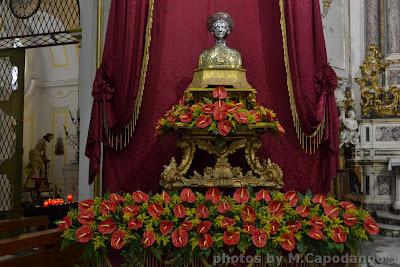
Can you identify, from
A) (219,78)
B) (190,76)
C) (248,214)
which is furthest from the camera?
(190,76)

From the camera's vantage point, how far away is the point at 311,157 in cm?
354

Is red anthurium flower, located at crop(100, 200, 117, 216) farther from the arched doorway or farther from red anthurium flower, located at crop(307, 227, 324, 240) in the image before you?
the arched doorway

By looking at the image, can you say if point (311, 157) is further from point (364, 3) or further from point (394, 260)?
point (364, 3)

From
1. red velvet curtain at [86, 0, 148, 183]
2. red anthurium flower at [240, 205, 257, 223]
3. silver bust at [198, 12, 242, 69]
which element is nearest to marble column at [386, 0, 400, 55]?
silver bust at [198, 12, 242, 69]

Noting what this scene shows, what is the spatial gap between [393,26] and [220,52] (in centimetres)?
485

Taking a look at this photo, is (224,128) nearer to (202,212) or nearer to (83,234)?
(202,212)

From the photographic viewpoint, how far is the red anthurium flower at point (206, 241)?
7.97 ft

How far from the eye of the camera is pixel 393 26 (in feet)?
23.5

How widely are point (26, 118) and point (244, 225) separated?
8.62 m

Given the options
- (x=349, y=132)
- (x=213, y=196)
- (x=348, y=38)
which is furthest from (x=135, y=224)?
(x=348, y=38)

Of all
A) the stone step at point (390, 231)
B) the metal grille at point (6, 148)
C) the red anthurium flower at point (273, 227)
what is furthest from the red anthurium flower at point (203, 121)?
the metal grille at point (6, 148)

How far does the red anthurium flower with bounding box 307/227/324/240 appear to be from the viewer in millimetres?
2441

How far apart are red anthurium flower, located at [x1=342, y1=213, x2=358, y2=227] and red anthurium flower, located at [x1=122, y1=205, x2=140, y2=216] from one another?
3.57 feet

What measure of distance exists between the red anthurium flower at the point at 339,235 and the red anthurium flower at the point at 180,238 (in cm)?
73
